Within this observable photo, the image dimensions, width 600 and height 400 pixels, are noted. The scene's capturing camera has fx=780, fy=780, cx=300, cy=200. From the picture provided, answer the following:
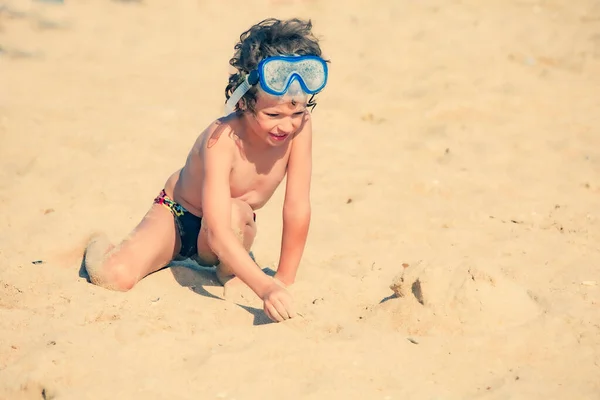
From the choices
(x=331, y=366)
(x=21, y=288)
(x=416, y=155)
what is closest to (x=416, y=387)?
(x=331, y=366)

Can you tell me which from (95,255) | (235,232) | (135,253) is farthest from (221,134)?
(95,255)

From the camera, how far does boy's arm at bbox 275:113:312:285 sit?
11.7 feet

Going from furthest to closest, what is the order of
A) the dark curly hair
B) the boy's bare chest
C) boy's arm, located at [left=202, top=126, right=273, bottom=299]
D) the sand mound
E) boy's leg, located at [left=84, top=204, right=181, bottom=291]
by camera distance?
1. the boy's bare chest
2. boy's leg, located at [left=84, top=204, right=181, bottom=291]
3. the dark curly hair
4. boy's arm, located at [left=202, top=126, right=273, bottom=299]
5. the sand mound

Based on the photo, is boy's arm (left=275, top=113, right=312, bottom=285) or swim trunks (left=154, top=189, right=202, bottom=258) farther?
swim trunks (left=154, top=189, right=202, bottom=258)

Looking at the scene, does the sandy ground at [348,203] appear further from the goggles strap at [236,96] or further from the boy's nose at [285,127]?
the goggles strap at [236,96]

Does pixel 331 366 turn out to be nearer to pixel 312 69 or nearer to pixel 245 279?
pixel 245 279

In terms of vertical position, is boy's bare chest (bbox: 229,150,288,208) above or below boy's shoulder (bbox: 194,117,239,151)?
below

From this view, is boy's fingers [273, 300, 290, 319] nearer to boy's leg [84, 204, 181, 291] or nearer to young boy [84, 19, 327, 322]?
young boy [84, 19, 327, 322]

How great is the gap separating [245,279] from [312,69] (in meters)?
0.92

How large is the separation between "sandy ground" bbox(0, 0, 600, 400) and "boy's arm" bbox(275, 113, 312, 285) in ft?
0.43

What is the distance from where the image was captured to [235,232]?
3.49 metres

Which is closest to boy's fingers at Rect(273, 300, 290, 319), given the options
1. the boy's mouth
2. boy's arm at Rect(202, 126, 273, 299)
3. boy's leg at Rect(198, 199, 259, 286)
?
boy's arm at Rect(202, 126, 273, 299)

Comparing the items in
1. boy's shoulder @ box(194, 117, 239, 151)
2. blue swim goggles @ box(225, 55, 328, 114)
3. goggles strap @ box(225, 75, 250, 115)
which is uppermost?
blue swim goggles @ box(225, 55, 328, 114)

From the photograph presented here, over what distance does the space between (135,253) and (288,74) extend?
1.11 metres
